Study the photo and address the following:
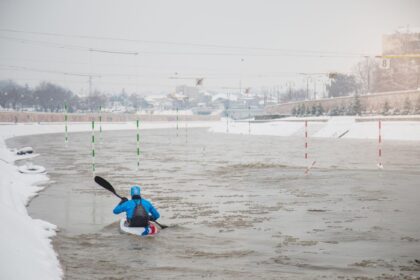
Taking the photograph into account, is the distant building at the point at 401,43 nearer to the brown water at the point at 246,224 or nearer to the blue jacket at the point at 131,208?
the brown water at the point at 246,224

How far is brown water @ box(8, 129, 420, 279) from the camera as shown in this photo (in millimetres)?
9938

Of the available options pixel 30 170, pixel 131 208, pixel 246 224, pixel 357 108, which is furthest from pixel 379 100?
pixel 131 208

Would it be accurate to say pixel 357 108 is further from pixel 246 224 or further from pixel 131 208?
pixel 131 208

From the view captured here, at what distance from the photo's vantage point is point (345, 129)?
222 ft

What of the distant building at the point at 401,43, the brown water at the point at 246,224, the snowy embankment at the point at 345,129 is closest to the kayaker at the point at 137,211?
the brown water at the point at 246,224

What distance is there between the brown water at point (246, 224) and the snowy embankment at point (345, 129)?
33.3 m

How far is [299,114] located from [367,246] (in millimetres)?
96120

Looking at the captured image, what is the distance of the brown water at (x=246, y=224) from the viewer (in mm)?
9938

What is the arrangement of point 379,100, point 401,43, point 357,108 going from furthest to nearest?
point 401,43 < point 379,100 < point 357,108

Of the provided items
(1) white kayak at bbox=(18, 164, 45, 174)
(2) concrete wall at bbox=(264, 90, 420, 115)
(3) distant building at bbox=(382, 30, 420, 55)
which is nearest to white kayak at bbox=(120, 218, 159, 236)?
(1) white kayak at bbox=(18, 164, 45, 174)

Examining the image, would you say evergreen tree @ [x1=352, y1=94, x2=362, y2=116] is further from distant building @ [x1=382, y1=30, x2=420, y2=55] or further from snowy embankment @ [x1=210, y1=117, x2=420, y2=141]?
distant building @ [x1=382, y1=30, x2=420, y2=55]

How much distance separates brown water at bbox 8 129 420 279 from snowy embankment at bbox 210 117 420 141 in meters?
33.3

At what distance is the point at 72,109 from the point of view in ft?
625

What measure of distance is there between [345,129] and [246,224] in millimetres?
55744
